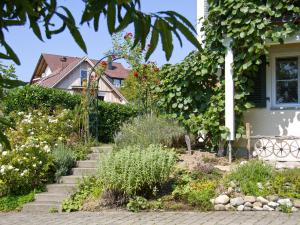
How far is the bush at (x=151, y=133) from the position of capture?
40.0 feet

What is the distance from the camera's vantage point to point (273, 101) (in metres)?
12.2

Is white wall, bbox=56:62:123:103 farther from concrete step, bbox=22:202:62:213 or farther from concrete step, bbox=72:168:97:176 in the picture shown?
concrete step, bbox=22:202:62:213

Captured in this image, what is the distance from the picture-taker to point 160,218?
8438mm

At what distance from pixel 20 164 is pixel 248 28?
604 centimetres

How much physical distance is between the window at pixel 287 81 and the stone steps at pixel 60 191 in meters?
4.75

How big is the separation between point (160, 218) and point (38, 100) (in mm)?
9755

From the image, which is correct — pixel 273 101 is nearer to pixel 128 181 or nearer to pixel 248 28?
pixel 248 28

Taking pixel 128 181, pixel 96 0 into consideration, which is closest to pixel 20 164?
pixel 128 181

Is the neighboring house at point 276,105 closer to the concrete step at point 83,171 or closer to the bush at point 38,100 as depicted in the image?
the concrete step at point 83,171

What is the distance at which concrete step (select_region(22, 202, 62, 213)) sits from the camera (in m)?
10.0

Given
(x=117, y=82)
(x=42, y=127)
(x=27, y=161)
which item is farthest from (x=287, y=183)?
(x=117, y=82)

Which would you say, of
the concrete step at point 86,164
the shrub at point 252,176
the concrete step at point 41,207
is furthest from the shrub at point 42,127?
the shrub at point 252,176

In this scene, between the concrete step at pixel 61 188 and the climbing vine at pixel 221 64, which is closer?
the concrete step at pixel 61 188

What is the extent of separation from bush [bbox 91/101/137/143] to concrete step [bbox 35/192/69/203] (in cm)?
661
